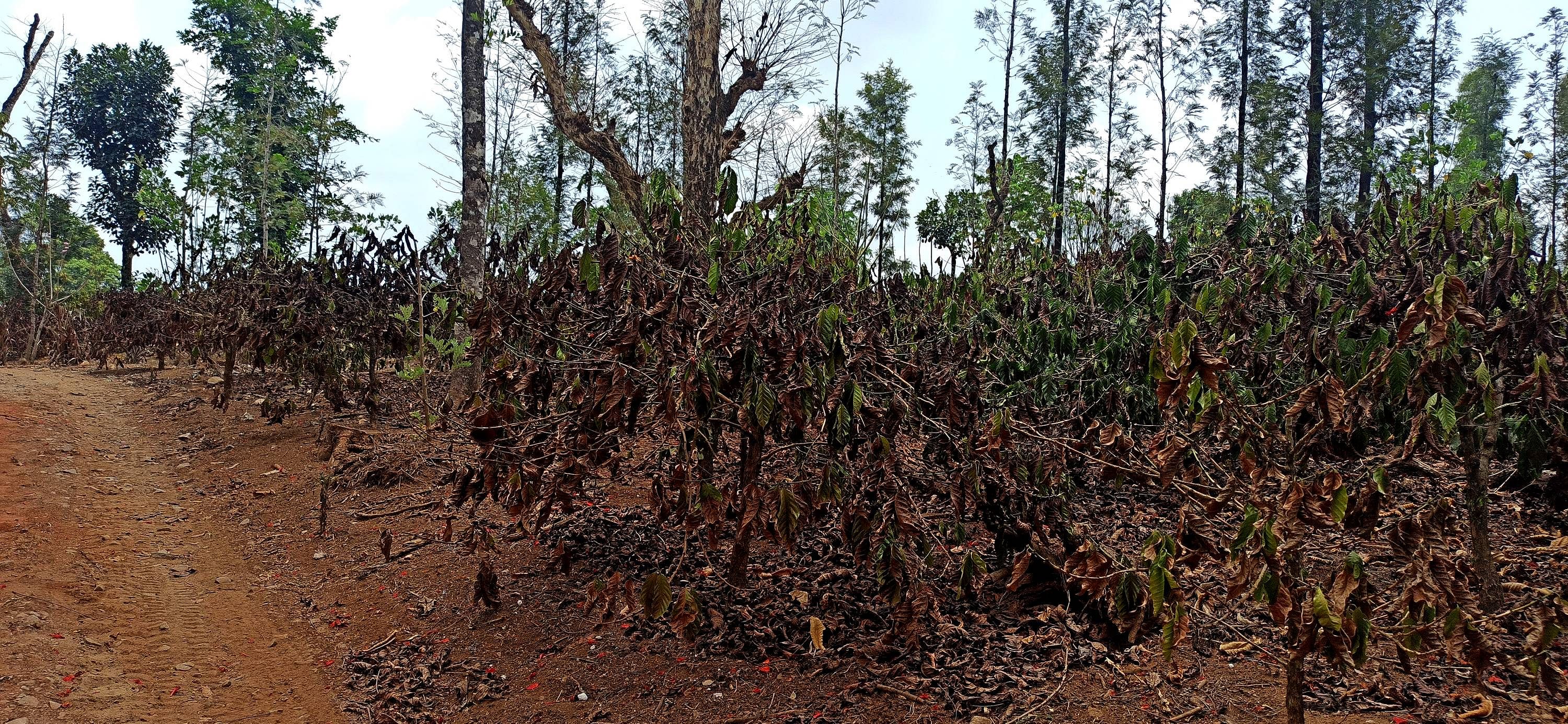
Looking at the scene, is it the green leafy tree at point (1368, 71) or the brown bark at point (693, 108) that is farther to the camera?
the green leafy tree at point (1368, 71)

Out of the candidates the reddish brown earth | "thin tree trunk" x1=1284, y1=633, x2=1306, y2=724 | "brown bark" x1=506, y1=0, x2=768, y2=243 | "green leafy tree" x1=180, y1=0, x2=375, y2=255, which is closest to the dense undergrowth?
"thin tree trunk" x1=1284, y1=633, x2=1306, y2=724

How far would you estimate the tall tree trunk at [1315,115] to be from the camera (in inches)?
723

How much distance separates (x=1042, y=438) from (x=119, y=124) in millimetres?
33158

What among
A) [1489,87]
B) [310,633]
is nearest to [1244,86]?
[1489,87]

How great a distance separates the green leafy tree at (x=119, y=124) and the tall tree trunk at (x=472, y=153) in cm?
2410

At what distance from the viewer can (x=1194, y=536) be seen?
99.0 inches

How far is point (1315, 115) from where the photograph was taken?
1883 centimetres

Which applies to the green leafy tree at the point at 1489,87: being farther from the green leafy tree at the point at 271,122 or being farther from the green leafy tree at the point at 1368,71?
the green leafy tree at the point at 271,122

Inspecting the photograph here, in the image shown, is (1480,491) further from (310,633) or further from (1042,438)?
(310,633)

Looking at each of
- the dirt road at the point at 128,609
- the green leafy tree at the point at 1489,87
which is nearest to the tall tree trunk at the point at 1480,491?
the dirt road at the point at 128,609

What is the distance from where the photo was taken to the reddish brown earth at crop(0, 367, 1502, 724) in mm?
3447

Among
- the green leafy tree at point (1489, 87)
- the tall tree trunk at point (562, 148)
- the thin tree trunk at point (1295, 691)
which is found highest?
the green leafy tree at point (1489, 87)

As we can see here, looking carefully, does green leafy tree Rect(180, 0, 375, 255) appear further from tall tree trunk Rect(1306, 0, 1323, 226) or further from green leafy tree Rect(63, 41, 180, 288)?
tall tree trunk Rect(1306, 0, 1323, 226)

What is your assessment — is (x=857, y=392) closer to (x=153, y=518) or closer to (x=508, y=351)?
(x=508, y=351)
